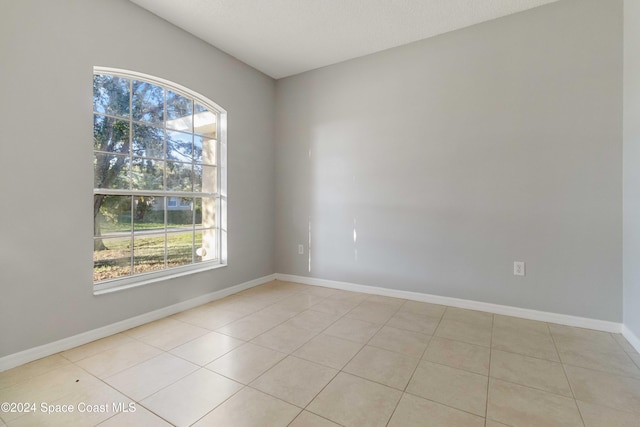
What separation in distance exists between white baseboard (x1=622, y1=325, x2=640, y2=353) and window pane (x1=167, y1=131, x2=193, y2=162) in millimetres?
4028

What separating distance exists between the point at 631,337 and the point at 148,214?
4.01 m

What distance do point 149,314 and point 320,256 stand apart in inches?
75.2

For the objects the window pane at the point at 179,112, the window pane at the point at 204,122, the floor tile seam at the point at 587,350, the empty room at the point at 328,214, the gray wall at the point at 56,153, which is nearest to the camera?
the empty room at the point at 328,214

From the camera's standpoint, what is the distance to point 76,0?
210 cm

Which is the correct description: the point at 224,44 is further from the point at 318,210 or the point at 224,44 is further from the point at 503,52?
the point at 503,52

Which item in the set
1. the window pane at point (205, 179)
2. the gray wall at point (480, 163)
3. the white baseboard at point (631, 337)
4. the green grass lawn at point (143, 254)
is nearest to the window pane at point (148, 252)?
the green grass lawn at point (143, 254)

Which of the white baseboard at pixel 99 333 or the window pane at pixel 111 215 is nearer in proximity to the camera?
the white baseboard at pixel 99 333

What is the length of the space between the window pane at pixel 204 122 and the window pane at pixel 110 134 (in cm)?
73

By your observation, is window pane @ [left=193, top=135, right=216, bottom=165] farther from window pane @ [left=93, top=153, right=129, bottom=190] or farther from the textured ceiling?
the textured ceiling

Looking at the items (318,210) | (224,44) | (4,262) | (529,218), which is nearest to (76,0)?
(224,44)

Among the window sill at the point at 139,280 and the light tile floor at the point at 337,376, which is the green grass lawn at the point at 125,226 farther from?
the light tile floor at the point at 337,376

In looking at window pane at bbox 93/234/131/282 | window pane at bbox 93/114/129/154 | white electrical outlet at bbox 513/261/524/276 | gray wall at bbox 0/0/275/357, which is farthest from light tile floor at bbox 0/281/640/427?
window pane at bbox 93/114/129/154

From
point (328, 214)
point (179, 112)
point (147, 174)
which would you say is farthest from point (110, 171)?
point (328, 214)

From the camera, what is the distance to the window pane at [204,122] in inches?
122
